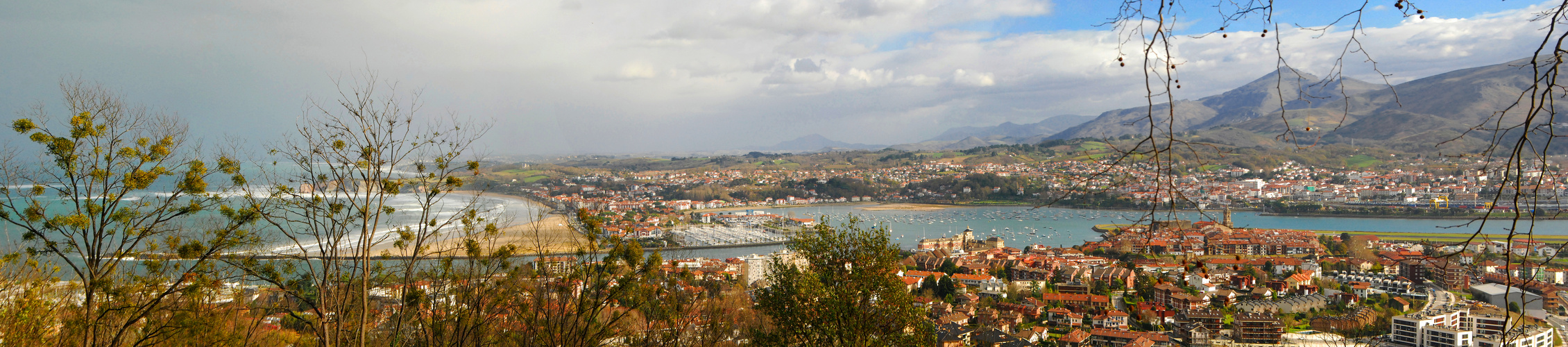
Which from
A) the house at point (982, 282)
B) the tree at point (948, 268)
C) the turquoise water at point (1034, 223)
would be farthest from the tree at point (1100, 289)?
the turquoise water at point (1034, 223)

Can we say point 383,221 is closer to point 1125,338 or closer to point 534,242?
point 534,242

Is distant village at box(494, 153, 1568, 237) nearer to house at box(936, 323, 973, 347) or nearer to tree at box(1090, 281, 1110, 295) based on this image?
A: tree at box(1090, 281, 1110, 295)

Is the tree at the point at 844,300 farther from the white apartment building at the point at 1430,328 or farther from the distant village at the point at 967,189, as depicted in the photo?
the distant village at the point at 967,189

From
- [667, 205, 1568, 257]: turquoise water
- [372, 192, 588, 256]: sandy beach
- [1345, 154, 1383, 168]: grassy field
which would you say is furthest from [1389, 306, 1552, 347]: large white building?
[1345, 154, 1383, 168]: grassy field

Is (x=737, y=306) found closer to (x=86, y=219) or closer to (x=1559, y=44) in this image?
(x=86, y=219)

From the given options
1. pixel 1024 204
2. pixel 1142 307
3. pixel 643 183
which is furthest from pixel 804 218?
pixel 1142 307

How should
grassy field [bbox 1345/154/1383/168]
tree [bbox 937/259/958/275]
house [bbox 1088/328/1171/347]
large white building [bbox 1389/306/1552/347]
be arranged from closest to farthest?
1. large white building [bbox 1389/306/1552/347]
2. house [bbox 1088/328/1171/347]
3. tree [bbox 937/259/958/275]
4. grassy field [bbox 1345/154/1383/168]

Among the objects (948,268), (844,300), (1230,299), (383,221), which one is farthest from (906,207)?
(844,300)
